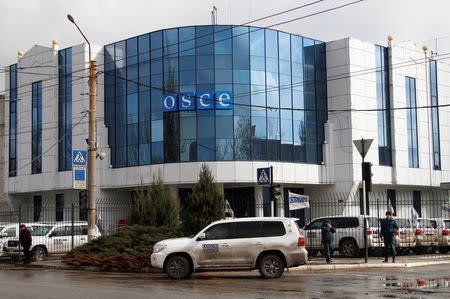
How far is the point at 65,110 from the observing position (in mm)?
46031

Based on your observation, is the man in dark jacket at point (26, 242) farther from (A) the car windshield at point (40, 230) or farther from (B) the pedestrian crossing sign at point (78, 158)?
(B) the pedestrian crossing sign at point (78, 158)

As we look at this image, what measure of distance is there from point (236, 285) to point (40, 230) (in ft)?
42.5

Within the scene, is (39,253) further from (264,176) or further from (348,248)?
(348,248)

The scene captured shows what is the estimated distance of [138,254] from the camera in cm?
2070

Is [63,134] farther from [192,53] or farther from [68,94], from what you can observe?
[192,53]

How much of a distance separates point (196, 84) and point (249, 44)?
425cm

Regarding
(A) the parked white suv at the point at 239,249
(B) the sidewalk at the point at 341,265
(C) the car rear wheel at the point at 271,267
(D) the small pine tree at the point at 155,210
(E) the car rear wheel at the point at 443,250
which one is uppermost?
(D) the small pine tree at the point at 155,210

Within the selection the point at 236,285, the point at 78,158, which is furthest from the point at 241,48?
the point at 236,285

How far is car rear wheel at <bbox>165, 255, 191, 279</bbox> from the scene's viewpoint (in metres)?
17.8

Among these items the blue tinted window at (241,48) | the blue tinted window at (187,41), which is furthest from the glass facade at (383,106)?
the blue tinted window at (187,41)

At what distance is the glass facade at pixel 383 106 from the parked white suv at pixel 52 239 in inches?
971

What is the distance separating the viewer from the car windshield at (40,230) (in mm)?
26108

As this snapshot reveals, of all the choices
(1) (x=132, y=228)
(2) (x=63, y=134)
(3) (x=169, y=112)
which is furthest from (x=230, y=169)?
(1) (x=132, y=228)

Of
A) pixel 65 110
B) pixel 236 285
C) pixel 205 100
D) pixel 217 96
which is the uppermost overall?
pixel 65 110
